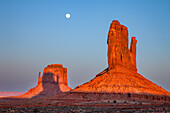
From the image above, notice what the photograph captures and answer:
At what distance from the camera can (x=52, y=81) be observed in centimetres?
16062

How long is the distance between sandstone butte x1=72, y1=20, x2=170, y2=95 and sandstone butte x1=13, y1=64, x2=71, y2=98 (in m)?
65.7

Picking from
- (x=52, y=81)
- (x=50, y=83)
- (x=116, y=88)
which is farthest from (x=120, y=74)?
(x=52, y=81)

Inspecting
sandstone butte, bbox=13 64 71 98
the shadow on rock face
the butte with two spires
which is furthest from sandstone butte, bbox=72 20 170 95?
the shadow on rock face

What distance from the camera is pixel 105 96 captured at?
2793 inches

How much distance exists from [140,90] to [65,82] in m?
98.8

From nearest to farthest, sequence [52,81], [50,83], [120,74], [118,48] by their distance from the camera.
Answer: [120,74] → [118,48] → [50,83] → [52,81]

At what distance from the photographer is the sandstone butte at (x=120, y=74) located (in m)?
74.8

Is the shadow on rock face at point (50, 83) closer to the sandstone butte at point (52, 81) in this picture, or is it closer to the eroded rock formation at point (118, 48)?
the sandstone butte at point (52, 81)

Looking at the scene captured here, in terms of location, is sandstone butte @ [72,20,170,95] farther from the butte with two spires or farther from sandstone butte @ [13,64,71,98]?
sandstone butte @ [13,64,71,98]

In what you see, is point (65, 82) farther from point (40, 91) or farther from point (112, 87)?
point (112, 87)

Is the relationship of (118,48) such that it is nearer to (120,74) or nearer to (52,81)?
(120,74)

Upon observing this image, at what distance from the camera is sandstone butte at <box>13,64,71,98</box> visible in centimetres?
15088

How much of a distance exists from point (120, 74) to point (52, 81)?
8448cm

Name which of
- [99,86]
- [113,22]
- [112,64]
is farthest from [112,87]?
[113,22]
